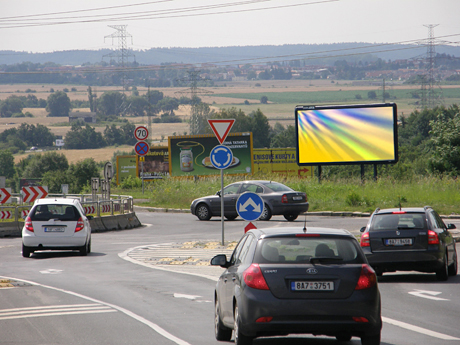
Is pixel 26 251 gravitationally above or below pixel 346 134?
below

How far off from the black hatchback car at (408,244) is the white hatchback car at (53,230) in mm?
8016

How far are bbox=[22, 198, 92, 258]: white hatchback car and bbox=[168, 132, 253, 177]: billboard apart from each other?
35.5m

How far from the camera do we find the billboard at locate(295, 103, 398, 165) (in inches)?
1435

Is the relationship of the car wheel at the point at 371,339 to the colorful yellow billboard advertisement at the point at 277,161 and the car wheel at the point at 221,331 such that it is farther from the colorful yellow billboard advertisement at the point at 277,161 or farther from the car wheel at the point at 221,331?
the colorful yellow billboard advertisement at the point at 277,161

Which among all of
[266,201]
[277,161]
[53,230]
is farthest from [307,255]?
[277,161]

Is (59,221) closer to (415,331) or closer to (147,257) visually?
(147,257)

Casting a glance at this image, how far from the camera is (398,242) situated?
1270cm

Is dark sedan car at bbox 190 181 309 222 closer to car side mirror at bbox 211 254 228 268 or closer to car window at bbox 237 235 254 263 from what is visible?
car side mirror at bbox 211 254 228 268

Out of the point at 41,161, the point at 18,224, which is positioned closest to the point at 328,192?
the point at 18,224

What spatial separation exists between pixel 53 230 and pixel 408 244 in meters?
9.27

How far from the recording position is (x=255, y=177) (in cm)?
4009

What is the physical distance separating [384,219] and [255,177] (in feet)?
88.3

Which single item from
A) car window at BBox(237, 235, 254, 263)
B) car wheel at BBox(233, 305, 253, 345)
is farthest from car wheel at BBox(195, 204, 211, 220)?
car wheel at BBox(233, 305, 253, 345)

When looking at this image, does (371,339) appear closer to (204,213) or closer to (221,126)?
(221,126)
